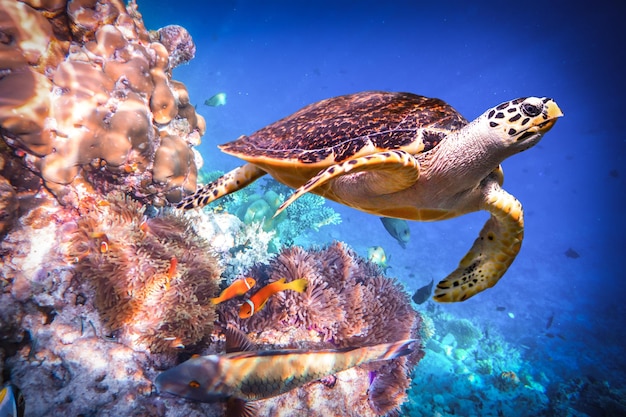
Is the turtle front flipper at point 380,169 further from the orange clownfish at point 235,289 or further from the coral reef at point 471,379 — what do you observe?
the coral reef at point 471,379

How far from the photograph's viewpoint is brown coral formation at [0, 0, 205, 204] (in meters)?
2.70

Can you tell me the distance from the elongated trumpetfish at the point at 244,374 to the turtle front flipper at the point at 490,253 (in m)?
1.25

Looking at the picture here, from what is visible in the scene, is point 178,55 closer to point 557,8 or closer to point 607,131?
point 557,8

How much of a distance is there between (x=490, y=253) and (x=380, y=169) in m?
1.69

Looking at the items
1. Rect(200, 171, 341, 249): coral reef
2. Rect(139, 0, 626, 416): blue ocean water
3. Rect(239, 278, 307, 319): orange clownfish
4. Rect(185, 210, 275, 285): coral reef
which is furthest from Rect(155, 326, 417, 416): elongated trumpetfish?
Rect(200, 171, 341, 249): coral reef

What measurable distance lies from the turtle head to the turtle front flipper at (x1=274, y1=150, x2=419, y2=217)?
672 mm

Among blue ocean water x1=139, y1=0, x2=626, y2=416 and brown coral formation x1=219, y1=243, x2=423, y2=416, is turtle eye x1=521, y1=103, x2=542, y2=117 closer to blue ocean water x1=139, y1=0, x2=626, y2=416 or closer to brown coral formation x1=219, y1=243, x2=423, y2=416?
brown coral formation x1=219, y1=243, x2=423, y2=416

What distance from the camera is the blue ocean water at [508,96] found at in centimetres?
1559

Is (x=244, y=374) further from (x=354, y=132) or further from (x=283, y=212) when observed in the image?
(x=283, y=212)

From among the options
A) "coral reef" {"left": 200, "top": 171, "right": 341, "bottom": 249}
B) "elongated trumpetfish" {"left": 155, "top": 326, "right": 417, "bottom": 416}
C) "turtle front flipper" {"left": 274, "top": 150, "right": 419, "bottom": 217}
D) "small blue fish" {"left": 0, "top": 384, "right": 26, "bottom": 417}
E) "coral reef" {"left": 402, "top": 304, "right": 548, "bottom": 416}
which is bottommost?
"coral reef" {"left": 402, "top": 304, "right": 548, "bottom": 416}

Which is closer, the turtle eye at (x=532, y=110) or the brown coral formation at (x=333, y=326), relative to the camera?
the turtle eye at (x=532, y=110)

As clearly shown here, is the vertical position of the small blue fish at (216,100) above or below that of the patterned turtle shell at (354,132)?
above

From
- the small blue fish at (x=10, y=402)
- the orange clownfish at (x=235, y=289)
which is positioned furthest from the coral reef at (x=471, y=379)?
the small blue fish at (x=10, y=402)

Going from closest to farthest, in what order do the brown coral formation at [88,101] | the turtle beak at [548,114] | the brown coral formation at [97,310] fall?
the turtle beak at [548,114] < the brown coral formation at [97,310] < the brown coral formation at [88,101]
